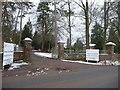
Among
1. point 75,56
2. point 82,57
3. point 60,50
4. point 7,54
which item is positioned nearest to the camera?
point 7,54

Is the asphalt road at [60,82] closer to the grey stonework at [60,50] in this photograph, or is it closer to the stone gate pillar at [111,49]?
the grey stonework at [60,50]

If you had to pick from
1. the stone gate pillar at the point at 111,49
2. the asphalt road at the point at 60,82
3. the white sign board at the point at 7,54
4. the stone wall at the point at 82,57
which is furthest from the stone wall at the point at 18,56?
the stone gate pillar at the point at 111,49

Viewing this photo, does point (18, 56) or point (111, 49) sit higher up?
point (111, 49)

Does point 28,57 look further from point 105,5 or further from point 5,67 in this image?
point 105,5

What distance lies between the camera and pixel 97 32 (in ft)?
127

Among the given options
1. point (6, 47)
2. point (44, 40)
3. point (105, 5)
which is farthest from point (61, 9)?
point (6, 47)

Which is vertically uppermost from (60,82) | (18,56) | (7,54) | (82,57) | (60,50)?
(60,50)

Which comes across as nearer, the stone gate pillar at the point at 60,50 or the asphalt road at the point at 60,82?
the asphalt road at the point at 60,82

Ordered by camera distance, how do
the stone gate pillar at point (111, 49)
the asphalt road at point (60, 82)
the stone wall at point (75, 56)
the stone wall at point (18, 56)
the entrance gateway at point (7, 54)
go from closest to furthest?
the asphalt road at point (60, 82)
the entrance gateway at point (7, 54)
the stone wall at point (18, 56)
the stone wall at point (75, 56)
the stone gate pillar at point (111, 49)

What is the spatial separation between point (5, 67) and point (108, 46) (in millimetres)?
13548

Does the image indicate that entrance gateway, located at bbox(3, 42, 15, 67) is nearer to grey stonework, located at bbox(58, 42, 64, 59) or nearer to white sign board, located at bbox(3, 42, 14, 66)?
white sign board, located at bbox(3, 42, 14, 66)

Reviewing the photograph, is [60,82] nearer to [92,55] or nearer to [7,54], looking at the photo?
[7,54]

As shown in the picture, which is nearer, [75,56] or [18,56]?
[18,56]

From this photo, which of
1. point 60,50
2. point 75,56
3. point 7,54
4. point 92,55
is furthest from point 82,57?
point 7,54
